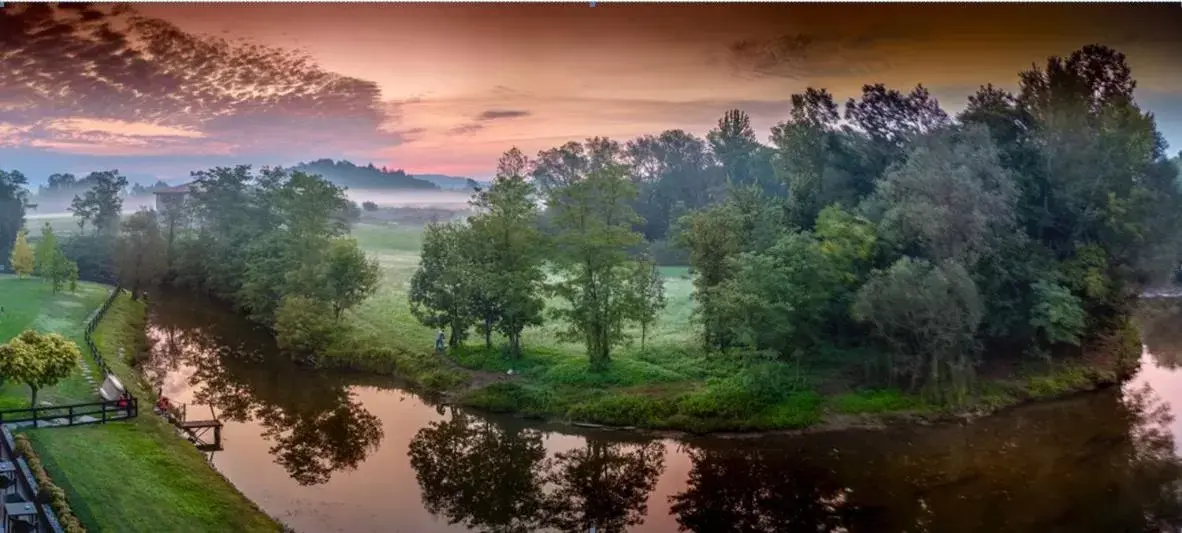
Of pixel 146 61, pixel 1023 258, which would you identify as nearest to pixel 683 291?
pixel 1023 258

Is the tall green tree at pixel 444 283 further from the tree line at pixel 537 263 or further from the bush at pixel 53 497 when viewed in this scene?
the bush at pixel 53 497

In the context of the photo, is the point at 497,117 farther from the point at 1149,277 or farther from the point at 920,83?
the point at 1149,277

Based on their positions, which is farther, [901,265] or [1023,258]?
[1023,258]

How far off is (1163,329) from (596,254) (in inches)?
758

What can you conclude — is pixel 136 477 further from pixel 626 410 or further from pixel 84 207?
pixel 84 207

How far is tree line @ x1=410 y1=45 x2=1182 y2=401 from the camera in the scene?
17.0m

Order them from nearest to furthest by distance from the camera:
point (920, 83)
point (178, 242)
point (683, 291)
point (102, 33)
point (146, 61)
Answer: point (102, 33) < point (146, 61) < point (920, 83) < point (683, 291) < point (178, 242)

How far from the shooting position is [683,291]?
28.8 metres

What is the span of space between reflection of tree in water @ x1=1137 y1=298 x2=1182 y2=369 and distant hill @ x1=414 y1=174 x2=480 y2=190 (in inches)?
769

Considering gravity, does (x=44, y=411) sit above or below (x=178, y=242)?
below

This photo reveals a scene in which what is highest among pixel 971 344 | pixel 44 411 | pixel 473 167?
pixel 473 167

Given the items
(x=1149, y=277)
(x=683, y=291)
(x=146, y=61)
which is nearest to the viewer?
(x=146, y=61)

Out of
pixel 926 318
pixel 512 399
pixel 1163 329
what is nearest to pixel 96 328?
pixel 512 399

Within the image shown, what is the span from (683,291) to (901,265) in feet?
41.9
